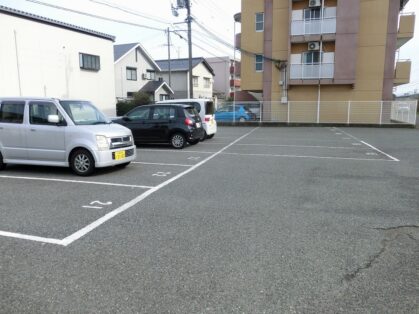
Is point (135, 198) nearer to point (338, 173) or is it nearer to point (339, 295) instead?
point (339, 295)

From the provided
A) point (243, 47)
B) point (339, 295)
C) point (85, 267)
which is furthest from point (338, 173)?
point (243, 47)

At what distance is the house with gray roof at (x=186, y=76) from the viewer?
40.4 m

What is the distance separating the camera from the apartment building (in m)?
21.2

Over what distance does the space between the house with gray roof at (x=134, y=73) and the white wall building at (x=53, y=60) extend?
786 cm

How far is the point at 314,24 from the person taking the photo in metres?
21.9

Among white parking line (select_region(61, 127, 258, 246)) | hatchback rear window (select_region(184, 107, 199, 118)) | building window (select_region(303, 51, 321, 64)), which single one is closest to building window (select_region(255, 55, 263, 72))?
building window (select_region(303, 51, 321, 64))

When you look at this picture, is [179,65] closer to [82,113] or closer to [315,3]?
[315,3]

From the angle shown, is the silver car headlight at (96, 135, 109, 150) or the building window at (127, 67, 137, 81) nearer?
the silver car headlight at (96, 135, 109, 150)

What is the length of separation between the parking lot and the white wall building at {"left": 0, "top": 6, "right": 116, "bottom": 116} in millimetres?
11184

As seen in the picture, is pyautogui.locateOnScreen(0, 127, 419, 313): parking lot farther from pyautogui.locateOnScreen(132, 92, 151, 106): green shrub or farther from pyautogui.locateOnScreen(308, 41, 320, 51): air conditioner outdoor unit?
pyautogui.locateOnScreen(132, 92, 151, 106): green shrub

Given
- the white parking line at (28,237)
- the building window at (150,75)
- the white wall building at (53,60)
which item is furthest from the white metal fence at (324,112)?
the white parking line at (28,237)

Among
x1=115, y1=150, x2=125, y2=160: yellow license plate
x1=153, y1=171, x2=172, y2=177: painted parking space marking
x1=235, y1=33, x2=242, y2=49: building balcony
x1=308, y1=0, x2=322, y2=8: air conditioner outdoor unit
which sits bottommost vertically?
x1=153, y1=171, x2=172, y2=177: painted parking space marking

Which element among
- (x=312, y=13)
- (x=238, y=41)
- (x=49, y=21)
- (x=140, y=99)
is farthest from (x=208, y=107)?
(x=140, y=99)

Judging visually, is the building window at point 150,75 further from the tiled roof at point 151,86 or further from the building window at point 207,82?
the building window at point 207,82
